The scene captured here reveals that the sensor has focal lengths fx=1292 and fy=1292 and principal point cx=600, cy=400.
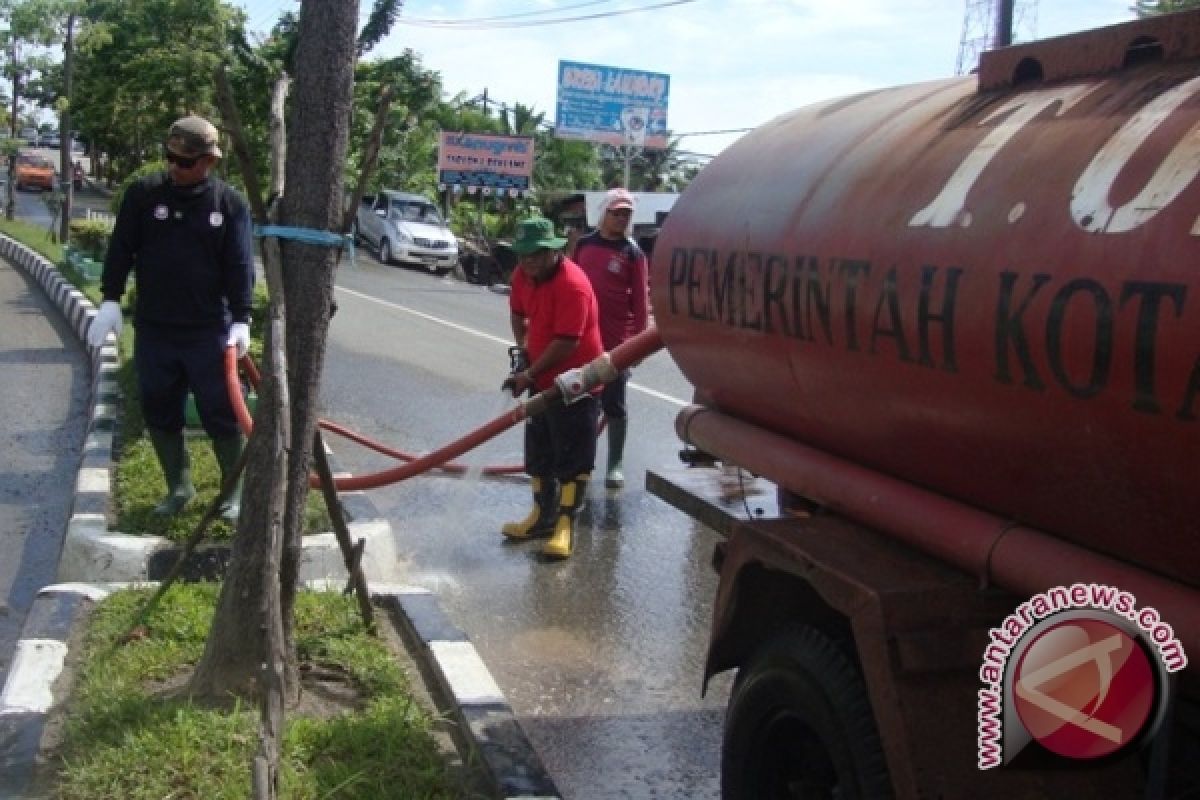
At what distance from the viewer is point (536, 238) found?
6.10 metres

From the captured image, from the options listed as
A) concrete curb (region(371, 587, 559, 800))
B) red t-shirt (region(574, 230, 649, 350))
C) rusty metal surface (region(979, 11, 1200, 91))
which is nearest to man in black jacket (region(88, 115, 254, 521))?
concrete curb (region(371, 587, 559, 800))

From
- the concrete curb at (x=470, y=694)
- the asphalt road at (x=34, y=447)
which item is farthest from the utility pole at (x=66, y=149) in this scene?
the concrete curb at (x=470, y=694)

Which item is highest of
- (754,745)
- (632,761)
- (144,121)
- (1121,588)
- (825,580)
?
(144,121)

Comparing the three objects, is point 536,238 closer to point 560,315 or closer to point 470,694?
point 560,315

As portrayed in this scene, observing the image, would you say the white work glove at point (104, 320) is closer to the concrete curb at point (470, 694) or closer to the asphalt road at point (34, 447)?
the asphalt road at point (34, 447)

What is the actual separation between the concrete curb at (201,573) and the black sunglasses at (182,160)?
1.59 meters

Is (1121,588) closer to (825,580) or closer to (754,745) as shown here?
(825,580)

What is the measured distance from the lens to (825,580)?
2.76 metres

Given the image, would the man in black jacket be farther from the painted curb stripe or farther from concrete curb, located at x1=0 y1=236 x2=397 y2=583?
the painted curb stripe

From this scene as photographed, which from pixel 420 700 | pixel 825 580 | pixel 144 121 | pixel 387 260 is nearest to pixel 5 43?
pixel 144 121

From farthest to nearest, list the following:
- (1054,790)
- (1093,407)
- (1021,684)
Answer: (1054,790)
(1093,407)
(1021,684)

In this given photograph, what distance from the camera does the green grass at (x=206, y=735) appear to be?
11.4 feet

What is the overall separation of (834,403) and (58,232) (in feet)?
82.2

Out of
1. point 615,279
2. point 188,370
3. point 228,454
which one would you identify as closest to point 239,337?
point 188,370
